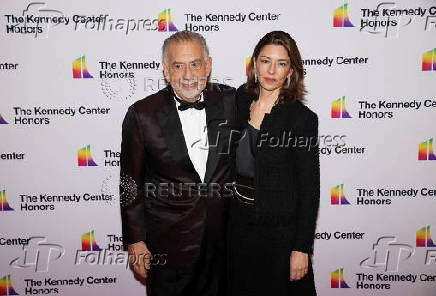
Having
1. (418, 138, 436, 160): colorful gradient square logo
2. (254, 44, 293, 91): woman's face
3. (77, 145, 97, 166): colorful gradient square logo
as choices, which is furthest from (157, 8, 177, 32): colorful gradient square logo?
(418, 138, 436, 160): colorful gradient square logo

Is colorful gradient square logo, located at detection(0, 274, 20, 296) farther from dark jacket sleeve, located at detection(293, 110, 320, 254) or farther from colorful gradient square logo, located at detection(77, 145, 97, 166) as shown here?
dark jacket sleeve, located at detection(293, 110, 320, 254)

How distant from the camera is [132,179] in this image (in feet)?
6.23

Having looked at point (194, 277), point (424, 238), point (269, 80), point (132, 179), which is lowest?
point (424, 238)

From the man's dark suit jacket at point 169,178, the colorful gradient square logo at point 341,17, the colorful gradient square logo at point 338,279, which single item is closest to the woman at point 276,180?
the man's dark suit jacket at point 169,178

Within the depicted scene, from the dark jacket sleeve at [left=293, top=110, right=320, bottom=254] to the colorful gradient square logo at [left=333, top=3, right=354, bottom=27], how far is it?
43.8 inches

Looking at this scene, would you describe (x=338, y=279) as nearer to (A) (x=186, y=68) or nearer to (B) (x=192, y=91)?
(B) (x=192, y=91)

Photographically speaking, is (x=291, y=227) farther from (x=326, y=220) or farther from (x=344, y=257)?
(x=344, y=257)

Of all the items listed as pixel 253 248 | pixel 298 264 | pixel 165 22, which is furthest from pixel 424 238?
pixel 165 22

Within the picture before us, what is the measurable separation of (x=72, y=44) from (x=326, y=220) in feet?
7.95

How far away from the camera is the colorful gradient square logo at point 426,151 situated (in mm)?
2707

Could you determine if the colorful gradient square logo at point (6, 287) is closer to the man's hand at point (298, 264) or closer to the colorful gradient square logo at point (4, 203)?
the colorful gradient square logo at point (4, 203)

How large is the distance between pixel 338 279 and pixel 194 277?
5.09 ft

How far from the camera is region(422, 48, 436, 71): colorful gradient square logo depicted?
2.60 meters

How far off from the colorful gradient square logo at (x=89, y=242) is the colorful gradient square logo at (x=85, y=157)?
1.88 ft
